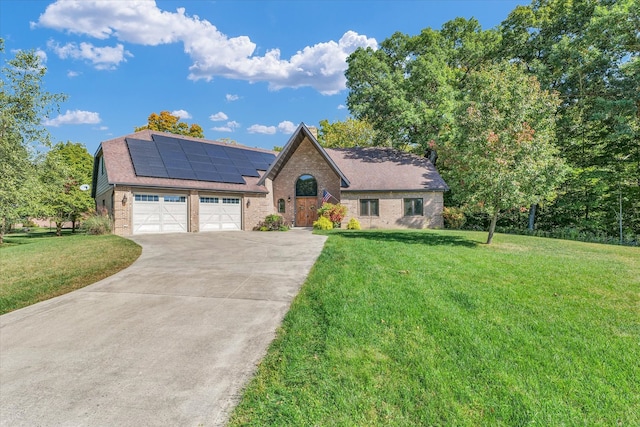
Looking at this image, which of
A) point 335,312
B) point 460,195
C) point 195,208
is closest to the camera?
point 335,312

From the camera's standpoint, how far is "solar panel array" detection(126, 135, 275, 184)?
59.4 ft

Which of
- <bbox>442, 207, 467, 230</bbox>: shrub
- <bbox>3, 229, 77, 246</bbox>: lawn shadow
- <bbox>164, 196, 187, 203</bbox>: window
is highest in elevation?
<bbox>164, 196, 187, 203</bbox>: window

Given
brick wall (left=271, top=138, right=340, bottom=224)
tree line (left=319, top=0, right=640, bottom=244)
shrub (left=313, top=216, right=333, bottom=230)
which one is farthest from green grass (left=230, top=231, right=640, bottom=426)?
brick wall (left=271, top=138, right=340, bottom=224)

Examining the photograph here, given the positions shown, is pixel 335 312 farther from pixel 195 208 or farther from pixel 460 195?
pixel 195 208

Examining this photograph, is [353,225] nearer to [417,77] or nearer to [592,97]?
[417,77]

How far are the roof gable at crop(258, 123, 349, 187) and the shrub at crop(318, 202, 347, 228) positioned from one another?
1970 mm

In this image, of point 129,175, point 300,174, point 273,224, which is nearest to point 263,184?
point 300,174

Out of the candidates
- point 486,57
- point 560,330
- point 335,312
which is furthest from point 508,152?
point 486,57

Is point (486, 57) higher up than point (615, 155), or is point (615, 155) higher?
point (486, 57)

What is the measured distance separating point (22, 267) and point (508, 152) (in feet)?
53.9

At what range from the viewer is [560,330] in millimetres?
4082

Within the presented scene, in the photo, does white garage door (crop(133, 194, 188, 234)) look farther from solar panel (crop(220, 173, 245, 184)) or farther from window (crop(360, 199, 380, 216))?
window (crop(360, 199, 380, 216))

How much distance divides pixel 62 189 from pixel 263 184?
16.7 meters

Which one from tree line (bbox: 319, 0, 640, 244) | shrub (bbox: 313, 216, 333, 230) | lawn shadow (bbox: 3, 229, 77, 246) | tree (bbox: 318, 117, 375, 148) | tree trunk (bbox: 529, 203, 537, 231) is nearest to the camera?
tree line (bbox: 319, 0, 640, 244)
